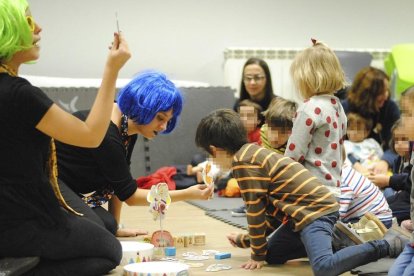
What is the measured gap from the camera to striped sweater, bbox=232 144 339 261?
2367mm

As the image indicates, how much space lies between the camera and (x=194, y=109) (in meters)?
5.23

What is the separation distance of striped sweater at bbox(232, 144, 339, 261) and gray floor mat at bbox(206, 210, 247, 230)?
86 cm

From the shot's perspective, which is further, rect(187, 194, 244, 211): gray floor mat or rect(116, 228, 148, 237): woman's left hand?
rect(187, 194, 244, 211): gray floor mat

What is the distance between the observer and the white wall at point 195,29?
18.0ft

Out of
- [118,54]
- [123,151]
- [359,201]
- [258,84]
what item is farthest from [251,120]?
[118,54]

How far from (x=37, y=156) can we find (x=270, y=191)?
83 centimetres

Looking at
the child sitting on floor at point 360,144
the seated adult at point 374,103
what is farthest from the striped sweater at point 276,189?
the seated adult at point 374,103

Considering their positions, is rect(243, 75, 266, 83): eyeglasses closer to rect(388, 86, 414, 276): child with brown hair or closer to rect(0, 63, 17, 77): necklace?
rect(388, 86, 414, 276): child with brown hair

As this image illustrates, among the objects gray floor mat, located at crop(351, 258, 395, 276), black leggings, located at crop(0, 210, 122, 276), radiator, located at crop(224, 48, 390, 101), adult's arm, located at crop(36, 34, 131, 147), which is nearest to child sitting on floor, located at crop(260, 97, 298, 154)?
gray floor mat, located at crop(351, 258, 395, 276)

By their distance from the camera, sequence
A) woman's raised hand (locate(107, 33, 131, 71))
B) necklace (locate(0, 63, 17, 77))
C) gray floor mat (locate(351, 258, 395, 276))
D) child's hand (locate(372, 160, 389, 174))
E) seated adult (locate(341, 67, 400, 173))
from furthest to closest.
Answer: seated adult (locate(341, 67, 400, 173))
child's hand (locate(372, 160, 389, 174))
gray floor mat (locate(351, 258, 395, 276))
necklace (locate(0, 63, 17, 77))
woman's raised hand (locate(107, 33, 131, 71))

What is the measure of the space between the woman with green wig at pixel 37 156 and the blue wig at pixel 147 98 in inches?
18.8

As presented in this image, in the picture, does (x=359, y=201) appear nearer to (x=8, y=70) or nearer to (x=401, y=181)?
(x=401, y=181)

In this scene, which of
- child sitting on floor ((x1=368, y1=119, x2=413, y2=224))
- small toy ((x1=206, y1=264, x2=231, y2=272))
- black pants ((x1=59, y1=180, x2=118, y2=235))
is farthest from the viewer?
child sitting on floor ((x1=368, y1=119, x2=413, y2=224))

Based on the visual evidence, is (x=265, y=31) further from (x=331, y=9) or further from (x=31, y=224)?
(x=31, y=224)
